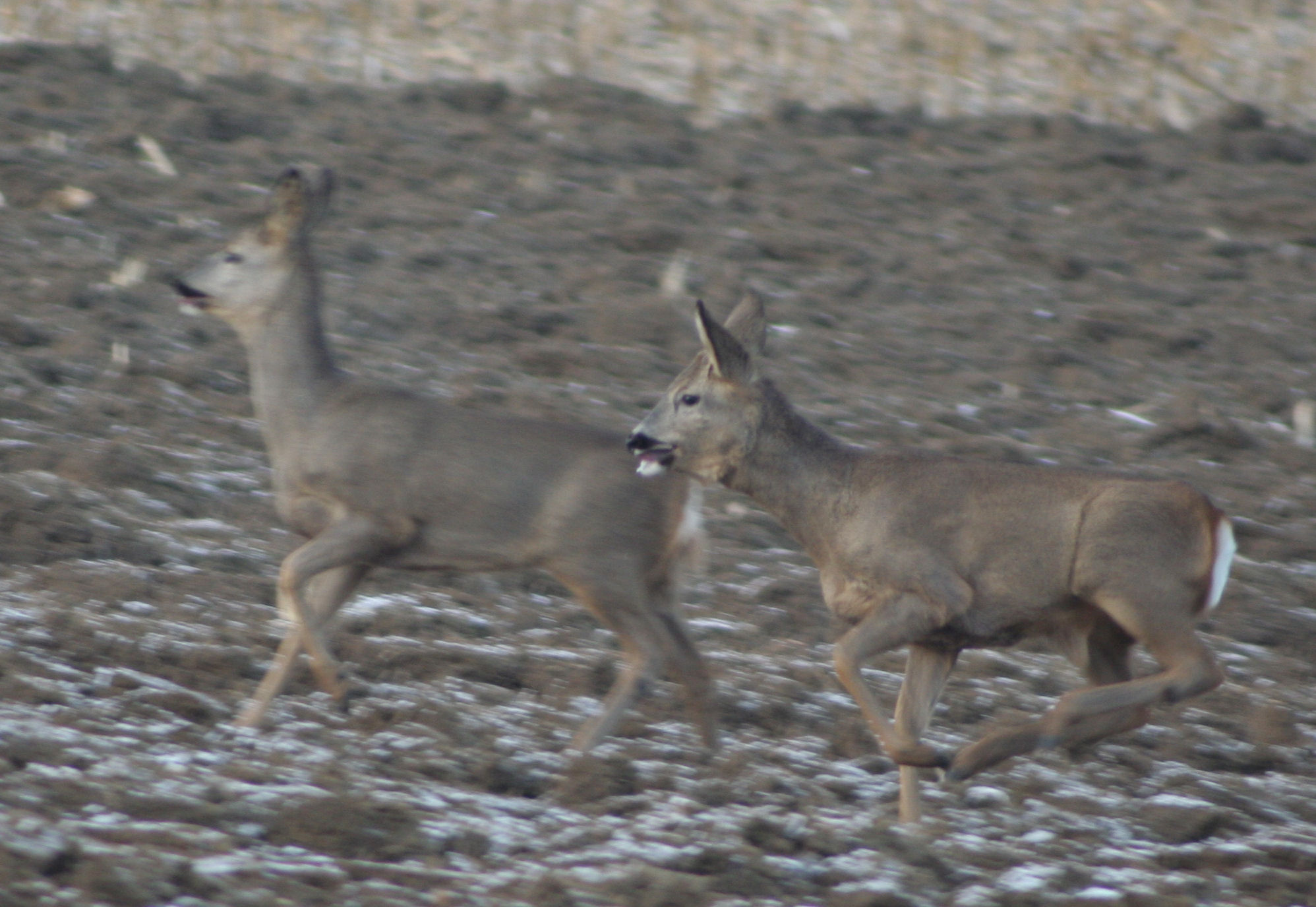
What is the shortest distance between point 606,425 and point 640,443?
10.00ft

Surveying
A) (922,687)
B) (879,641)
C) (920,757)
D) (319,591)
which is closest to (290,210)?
(319,591)

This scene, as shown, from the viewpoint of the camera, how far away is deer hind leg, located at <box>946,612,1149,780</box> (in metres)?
5.49

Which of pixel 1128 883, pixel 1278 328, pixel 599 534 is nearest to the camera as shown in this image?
pixel 1128 883

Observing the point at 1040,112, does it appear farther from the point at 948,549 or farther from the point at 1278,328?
the point at 948,549

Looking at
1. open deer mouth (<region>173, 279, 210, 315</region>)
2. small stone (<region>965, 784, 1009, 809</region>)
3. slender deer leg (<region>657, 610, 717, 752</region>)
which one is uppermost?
open deer mouth (<region>173, 279, 210, 315</region>)

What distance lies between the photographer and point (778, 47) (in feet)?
51.9

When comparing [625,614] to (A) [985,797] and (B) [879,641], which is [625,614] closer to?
(B) [879,641]

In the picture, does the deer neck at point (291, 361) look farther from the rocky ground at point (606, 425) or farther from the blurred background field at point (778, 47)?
the blurred background field at point (778, 47)

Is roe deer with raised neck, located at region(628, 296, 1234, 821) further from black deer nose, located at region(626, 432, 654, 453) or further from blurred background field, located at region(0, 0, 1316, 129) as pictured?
blurred background field, located at region(0, 0, 1316, 129)

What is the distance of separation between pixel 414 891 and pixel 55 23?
11.3 meters

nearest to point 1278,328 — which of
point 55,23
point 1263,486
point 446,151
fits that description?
point 1263,486

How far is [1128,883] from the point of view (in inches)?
200

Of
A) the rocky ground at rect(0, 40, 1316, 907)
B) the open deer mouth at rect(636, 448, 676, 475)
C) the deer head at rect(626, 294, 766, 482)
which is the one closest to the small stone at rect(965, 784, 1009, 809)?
the rocky ground at rect(0, 40, 1316, 907)

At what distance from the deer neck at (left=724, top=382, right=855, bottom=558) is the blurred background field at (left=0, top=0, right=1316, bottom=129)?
28.1ft
